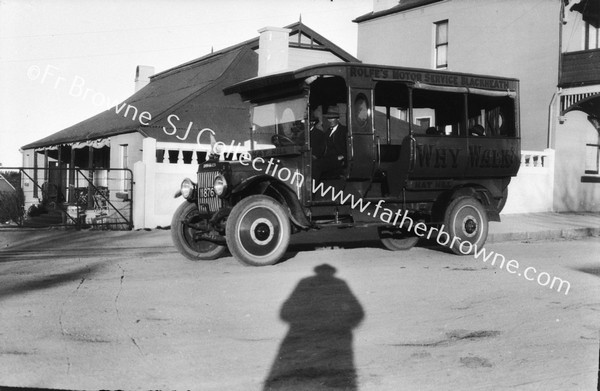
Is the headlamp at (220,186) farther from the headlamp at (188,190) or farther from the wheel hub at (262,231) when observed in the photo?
the headlamp at (188,190)

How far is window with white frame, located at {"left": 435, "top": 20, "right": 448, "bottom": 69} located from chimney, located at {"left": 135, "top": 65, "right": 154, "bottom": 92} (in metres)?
13.3

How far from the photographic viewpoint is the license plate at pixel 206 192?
8410 mm

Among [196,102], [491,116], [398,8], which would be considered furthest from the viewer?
[398,8]

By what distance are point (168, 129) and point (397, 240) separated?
9.36 metres

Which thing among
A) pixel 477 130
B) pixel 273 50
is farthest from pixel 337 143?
pixel 273 50

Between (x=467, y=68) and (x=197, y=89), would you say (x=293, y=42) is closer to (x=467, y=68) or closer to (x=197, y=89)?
(x=197, y=89)

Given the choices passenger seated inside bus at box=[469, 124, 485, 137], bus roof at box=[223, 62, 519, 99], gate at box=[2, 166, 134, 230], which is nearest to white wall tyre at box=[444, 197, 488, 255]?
passenger seated inside bus at box=[469, 124, 485, 137]

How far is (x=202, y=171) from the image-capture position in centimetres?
867

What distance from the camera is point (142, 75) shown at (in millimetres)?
28422

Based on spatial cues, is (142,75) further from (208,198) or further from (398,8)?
(208,198)

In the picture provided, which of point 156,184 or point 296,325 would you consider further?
point 156,184

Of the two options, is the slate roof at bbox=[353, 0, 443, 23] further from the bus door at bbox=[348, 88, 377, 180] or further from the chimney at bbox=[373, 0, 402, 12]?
the bus door at bbox=[348, 88, 377, 180]

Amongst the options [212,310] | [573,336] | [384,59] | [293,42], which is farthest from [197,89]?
[573,336]

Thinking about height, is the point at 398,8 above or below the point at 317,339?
above
